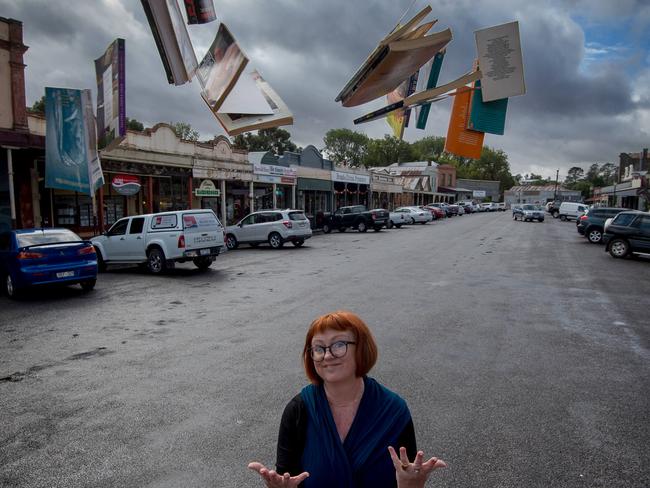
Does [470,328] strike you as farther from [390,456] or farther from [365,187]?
[365,187]

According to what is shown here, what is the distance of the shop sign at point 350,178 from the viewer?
41.3 metres

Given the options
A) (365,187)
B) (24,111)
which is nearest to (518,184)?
(365,187)

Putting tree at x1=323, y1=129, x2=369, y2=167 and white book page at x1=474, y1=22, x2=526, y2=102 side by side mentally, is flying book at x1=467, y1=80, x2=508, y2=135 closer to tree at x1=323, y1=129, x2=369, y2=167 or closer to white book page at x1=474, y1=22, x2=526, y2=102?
white book page at x1=474, y1=22, x2=526, y2=102

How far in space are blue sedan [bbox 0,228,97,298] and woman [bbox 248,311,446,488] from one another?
32.6 ft

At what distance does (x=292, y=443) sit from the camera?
2027 mm

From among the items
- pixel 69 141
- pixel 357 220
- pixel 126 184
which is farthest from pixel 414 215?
pixel 69 141

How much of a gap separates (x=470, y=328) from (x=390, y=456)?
5.89 metres

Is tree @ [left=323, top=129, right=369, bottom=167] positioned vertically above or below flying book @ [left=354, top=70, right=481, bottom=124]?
above

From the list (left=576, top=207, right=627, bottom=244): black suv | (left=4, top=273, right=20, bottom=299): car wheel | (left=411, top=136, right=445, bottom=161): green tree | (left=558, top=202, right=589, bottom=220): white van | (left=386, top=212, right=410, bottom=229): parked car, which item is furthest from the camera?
(left=411, top=136, right=445, bottom=161): green tree

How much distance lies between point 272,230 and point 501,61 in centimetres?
2003

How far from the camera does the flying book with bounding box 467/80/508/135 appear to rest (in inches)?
74.9

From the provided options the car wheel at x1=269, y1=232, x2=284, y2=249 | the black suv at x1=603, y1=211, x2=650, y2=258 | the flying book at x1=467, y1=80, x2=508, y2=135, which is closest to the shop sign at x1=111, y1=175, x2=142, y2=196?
the car wheel at x1=269, y1=232, x2=284, y2=249

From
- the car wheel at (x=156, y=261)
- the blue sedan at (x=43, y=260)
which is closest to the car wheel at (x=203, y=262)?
the car wheel at (x=156, y=261)

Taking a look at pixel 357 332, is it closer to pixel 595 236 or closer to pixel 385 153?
pixel 595 236
